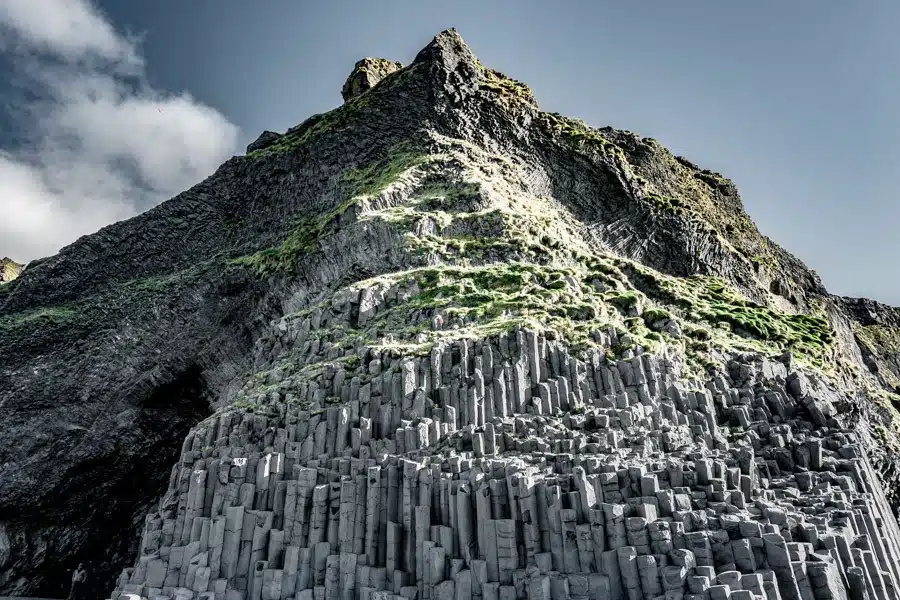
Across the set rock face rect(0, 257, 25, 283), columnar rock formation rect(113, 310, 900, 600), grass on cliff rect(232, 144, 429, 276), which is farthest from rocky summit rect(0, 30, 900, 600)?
rock face rect(0, 257, 25, 283)

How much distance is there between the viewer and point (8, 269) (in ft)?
161

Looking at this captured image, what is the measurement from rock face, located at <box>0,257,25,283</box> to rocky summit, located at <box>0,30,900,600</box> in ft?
76.0

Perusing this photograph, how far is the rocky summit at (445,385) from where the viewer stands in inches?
388

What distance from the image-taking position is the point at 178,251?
3042 centimetres

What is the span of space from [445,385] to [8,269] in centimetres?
5039

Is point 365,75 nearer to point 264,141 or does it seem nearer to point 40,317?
point 264,141

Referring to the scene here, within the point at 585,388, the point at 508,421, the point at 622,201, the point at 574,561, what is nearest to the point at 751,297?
the point at 622,201

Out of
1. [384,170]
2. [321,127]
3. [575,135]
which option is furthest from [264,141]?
[575,135]

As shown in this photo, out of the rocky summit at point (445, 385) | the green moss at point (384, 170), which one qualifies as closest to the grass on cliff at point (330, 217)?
the green moss at point (384, 170)

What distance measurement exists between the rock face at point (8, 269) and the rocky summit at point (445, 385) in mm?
23164

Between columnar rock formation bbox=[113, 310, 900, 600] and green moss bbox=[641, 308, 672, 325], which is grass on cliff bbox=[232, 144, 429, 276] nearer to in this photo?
columnar rock formation bbox=[113, 310, 900, 600]

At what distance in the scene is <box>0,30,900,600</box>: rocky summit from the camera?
9844 millimetres

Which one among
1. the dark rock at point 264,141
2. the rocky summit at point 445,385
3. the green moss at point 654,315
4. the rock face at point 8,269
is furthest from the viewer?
the rock face at point 8,269

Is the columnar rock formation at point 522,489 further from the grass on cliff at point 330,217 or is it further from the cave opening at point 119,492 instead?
the cave opening at point 119,492
